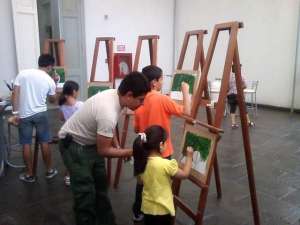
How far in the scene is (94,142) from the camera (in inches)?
85.5

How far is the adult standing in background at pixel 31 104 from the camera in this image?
3.43 meters

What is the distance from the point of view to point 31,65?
688 centimetres

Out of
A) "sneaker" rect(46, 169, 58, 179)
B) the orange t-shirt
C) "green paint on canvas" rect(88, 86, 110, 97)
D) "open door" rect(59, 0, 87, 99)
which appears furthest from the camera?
"open door" rect(59, 0, 87, 99)

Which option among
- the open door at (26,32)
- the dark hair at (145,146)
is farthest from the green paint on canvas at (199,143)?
the open door at (26,32)

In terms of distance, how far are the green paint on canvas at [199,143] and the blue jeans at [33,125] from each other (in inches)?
75.2

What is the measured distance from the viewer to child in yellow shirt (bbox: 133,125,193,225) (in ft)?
6.13

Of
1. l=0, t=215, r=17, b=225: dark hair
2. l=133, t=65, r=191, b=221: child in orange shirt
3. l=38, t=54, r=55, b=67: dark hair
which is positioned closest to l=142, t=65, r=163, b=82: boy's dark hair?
l=133, t=65, r=191, b=221: child in orange shirt

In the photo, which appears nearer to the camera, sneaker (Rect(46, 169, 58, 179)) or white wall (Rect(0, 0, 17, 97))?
sneaker (Rect(46, 169, 58, 179))

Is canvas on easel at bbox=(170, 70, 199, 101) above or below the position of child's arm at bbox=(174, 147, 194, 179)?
above

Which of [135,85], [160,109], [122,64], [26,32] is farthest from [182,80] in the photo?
[122,64]

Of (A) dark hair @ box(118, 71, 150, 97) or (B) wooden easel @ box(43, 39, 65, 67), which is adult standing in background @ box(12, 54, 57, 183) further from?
(A) dark hair @ box(118, 71, 150, 97)

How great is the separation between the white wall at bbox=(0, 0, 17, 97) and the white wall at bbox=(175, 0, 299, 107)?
5.08m

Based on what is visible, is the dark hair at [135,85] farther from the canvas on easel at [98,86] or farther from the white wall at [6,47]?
the white wall at [6,47]

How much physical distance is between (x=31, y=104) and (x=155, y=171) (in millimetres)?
2106
